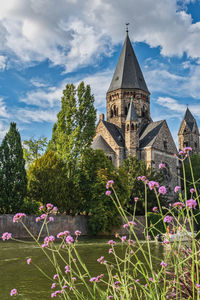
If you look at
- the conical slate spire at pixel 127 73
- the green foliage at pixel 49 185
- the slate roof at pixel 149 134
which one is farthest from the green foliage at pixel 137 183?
the conical slate spire at pixel 127 73

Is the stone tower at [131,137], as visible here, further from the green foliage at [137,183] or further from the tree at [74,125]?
the tree at [74,125]

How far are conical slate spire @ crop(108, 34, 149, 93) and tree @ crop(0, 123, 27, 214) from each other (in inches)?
1086

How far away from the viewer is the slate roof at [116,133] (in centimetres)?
4280

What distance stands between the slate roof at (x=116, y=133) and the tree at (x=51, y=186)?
662 inches

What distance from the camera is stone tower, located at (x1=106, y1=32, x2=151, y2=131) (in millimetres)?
47656

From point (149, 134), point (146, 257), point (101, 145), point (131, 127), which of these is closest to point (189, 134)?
point (149, 134)

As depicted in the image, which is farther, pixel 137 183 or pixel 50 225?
pixel 137 183

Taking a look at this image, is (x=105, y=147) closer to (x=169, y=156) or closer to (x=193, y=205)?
(x=169, y=156)

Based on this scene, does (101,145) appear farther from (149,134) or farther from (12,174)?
(12,174)

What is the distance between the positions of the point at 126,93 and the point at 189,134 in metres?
22.4

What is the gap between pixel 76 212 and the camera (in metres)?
26.6

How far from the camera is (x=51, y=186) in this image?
83.1 feet

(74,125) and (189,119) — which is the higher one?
(189,119)

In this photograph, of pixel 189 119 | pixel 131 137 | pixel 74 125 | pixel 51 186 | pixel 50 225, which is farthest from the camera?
pixel 189 119
